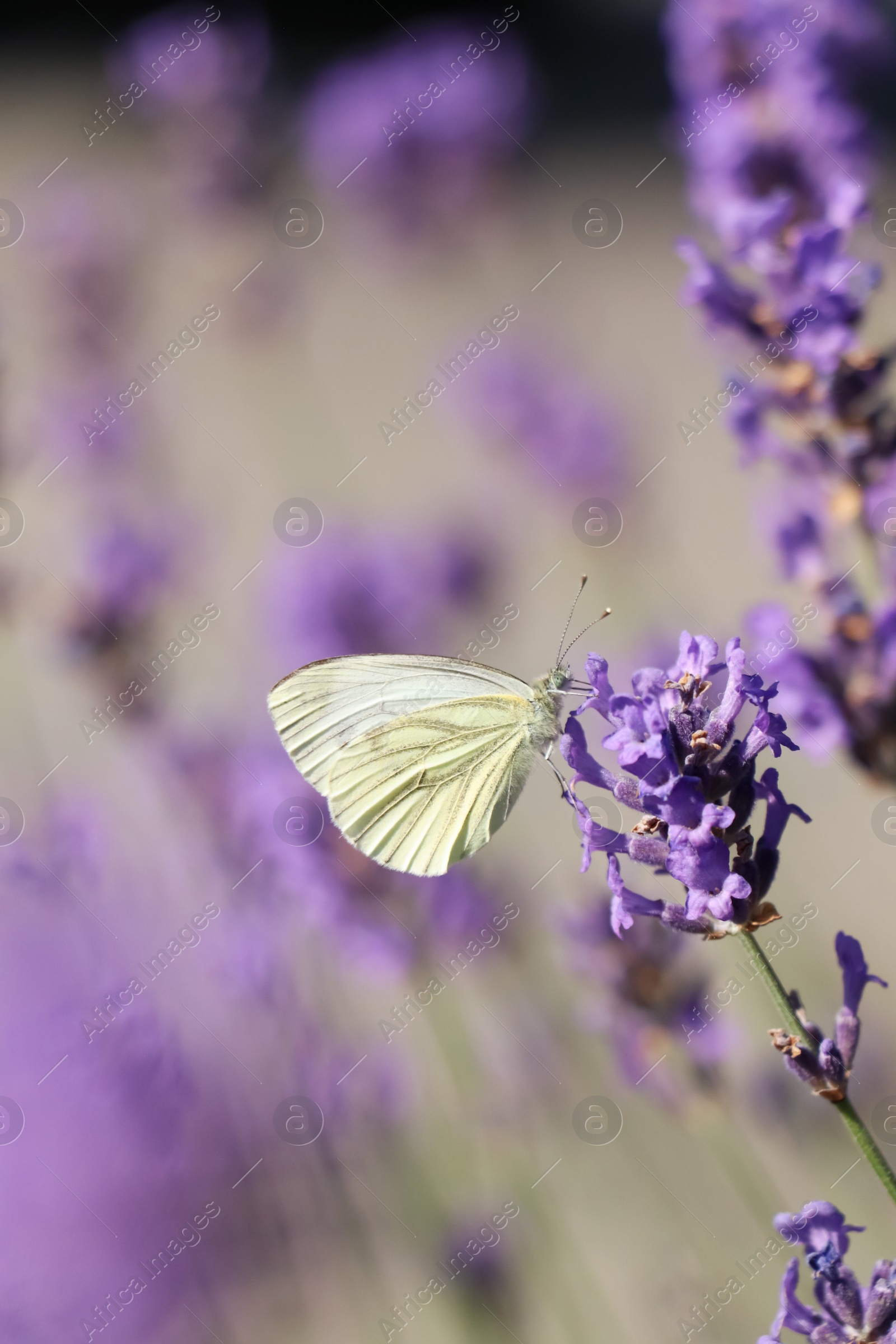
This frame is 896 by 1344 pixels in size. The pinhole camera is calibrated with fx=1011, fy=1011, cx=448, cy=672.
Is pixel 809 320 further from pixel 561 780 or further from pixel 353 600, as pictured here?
pixel 353 600

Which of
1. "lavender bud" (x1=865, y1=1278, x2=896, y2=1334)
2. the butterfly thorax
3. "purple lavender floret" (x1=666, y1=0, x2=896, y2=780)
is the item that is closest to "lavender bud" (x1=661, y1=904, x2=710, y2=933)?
"lavender bud" (x1=865, y1=1278, x2=896, y2=1334)

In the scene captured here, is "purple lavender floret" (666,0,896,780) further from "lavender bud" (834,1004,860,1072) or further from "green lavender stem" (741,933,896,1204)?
"green lavender stem" (741,933,896,1204)

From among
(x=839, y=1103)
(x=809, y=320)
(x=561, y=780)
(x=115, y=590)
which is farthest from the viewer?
(x=115, y=590)

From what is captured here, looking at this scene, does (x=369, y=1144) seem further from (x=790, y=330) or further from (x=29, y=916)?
(x=790, y=330)

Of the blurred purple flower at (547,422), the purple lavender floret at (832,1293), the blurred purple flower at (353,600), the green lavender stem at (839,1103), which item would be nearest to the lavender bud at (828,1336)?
the purple lavender floret at (832,1293)

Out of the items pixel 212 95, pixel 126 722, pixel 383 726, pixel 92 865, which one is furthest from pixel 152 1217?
pixel 212 95

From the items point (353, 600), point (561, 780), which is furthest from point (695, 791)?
point (353, 600)
